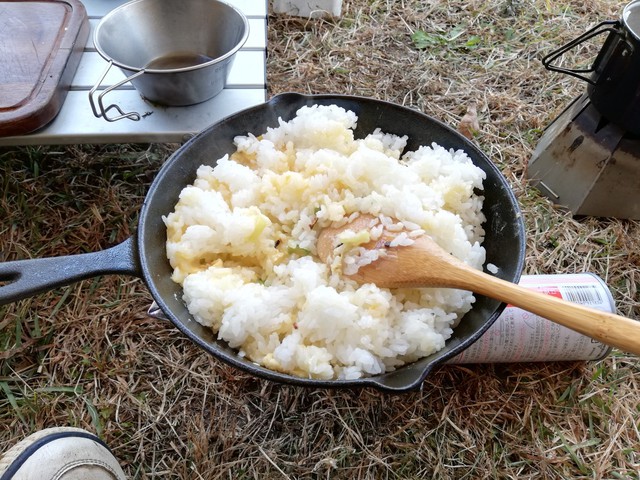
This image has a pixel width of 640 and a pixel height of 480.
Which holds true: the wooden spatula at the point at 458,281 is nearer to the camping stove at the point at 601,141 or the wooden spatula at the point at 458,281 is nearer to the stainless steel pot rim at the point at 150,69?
the stainless steel pot rim at the point at 150,69

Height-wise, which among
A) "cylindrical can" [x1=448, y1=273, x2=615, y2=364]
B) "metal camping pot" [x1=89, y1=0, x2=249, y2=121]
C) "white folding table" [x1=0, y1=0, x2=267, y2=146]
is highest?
"metal camping pot" [x1=89, y1=0, x2=249, y2=121]

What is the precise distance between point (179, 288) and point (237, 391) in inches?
18.6

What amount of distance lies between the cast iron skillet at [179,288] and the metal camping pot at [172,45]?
43cm

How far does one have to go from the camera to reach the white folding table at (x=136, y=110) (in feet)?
6.36

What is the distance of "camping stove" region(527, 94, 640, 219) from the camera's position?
6.89 ft

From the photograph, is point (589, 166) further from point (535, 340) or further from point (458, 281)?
point (458, 281)

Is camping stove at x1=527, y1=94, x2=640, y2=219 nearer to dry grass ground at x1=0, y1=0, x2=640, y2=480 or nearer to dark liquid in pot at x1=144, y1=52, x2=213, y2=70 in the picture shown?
dry grass ground at x1=0, y1=0, x2=640, y2=480

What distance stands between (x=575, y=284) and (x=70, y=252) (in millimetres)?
1890

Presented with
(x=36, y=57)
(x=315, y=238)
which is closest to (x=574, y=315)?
(x=315, y=238)

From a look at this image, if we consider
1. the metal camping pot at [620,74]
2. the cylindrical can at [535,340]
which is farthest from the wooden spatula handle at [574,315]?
→ the metal camping pot at [620,74]

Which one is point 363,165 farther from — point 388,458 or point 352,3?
point 352,3

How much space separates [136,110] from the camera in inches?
79.9

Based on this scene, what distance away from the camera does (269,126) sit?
1.71m

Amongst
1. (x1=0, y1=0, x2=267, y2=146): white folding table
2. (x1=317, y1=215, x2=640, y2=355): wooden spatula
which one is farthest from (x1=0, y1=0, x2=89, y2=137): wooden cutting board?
(x1=317, y1=215, x2=640, y2=355): wooden spatula
